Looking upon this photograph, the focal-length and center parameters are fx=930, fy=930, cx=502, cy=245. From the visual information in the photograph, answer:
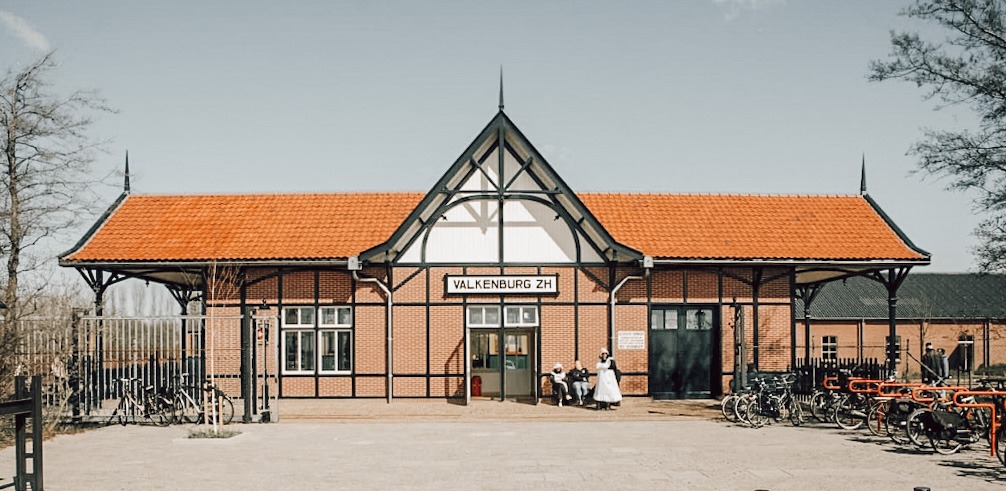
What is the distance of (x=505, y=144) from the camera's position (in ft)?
71.0

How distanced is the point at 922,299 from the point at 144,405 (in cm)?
3842

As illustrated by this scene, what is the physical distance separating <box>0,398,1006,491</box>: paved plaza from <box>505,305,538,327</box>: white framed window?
11.1 feet

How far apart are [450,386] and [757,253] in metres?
8.01

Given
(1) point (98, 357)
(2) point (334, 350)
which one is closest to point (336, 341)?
(2) point (334, 350)

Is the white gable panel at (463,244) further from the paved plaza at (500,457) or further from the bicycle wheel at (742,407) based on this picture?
the bicycle wheel at (742,407)

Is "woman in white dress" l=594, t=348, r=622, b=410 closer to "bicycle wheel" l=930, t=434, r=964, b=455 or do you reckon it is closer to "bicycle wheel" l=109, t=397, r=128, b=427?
"bicycle wheel" l=930, t=434, r=964, b=455

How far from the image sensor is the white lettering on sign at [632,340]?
72.6 feet

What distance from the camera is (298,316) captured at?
22.3 metres

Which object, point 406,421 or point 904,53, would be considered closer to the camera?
point 406,421

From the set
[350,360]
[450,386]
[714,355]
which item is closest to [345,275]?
[350,360]

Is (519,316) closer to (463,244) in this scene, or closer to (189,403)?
(463,244)

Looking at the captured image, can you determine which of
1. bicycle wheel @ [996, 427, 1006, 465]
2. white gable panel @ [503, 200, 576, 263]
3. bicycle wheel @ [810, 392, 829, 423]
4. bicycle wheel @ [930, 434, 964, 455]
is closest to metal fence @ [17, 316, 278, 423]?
white gable panel @ [503, 200, 576, 263]

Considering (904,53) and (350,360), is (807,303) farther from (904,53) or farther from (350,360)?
(350,360)

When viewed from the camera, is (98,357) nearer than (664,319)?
Yes
